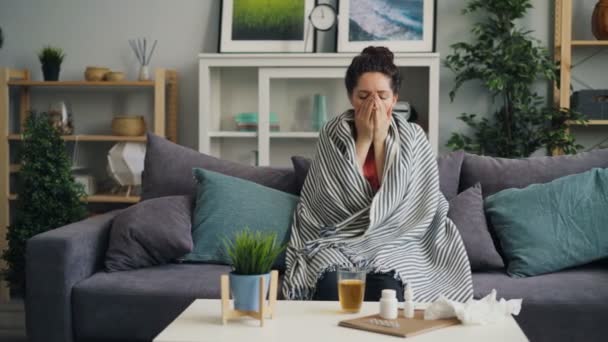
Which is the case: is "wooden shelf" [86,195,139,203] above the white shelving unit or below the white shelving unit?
below

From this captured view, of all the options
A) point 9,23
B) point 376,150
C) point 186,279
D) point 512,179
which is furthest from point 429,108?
point 9,23

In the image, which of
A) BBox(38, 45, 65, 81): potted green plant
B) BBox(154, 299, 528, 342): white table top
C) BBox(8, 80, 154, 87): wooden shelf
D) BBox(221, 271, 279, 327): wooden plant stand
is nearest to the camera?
BBox(154, 299, 528, 342): white table top

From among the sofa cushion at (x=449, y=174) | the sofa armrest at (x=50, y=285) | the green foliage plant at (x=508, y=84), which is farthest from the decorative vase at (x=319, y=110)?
the sofa armrest at (x=50, y=285)

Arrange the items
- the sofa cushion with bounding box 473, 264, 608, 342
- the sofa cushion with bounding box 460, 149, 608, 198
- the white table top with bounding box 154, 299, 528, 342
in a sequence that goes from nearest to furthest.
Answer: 1. the white table top with bounding box 154, 299, 528, 342
2. the sofa cushion with bounding box 473, 264, 608, 342
3. the sofa cushion with bounding box 460, 149, 608, 198

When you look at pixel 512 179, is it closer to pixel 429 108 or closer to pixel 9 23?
pixel 429 108

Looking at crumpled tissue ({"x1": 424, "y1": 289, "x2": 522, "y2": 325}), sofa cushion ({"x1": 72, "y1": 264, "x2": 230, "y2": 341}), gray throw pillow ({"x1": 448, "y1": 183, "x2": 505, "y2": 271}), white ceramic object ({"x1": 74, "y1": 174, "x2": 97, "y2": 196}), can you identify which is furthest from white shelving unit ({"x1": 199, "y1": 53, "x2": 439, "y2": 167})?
crumpled tissue ({"x1": 424, "y1": 289, "x2": 522, "y2": 325})

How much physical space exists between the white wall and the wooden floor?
116cm

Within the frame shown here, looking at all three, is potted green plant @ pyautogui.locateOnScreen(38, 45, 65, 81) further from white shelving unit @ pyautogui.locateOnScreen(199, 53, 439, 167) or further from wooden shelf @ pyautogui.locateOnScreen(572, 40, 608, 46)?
wooden shelf @ pyautogui.locateOnScreen(572, 40, 608, 46)

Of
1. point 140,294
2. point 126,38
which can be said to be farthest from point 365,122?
point 126,38

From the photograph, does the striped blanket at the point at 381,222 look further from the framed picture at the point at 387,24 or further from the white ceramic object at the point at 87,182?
the white ceramic object at the point at 87,182

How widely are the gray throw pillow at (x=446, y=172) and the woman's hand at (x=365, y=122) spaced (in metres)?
0.36

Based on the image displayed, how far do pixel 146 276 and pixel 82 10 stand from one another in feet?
8.53

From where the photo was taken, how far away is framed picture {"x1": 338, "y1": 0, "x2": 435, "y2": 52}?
4281 mm

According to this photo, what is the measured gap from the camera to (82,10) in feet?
15.6
